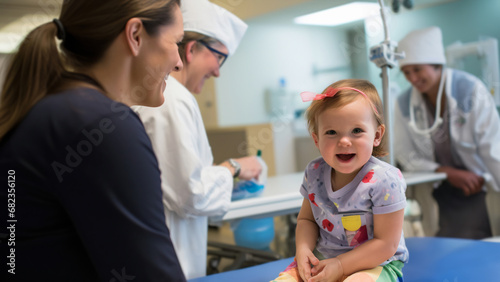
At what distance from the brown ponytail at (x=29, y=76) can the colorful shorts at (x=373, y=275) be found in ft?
1.98

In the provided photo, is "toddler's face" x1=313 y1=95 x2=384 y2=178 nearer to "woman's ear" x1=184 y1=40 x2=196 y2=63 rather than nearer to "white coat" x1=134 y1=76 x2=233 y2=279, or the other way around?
"white coat" x1=134 y1=76 x2=233 y2=279

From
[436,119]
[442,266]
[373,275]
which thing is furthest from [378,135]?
[436,119]

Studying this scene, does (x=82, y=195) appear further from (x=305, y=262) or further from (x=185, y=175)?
(x=185, y=175)

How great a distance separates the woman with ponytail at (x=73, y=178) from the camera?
0.62 m

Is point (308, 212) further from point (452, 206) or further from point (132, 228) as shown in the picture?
point (452, 206)

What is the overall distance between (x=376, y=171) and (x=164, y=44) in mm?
485

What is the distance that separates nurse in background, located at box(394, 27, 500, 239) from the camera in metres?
2.56

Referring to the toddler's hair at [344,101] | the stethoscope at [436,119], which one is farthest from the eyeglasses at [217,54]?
the stethoscope at [436,119]

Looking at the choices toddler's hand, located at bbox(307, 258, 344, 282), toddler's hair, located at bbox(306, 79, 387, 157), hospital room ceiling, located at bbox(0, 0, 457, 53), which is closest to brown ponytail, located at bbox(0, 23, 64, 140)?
toddler's hair, located at bbox(306, 79, 387, 157)

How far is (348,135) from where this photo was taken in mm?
900

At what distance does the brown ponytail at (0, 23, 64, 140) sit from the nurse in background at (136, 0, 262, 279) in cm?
61

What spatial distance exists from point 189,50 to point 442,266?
1.01 m

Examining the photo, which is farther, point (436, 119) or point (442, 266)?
point (436, 119)

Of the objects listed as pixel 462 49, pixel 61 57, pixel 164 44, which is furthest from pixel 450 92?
pixel 61 57
